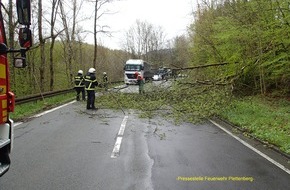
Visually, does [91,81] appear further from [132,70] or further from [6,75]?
[132,70]

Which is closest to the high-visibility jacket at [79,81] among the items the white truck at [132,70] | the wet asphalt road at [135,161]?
the wet asphalt road at [135,161]

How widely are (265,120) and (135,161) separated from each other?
6384 mm

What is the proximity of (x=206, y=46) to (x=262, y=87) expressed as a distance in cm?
493

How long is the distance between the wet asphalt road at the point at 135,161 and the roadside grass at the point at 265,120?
35.6 inches

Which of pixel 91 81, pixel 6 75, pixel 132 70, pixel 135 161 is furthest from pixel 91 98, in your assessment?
pixel 132 70

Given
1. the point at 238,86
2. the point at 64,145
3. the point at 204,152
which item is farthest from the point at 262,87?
the point at 64,145

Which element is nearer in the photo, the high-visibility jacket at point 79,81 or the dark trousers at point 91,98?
the dark trousers at point 91,98

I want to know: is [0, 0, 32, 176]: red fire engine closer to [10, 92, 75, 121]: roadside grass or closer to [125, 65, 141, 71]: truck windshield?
[10, 92, 75, 121]: roadside grass

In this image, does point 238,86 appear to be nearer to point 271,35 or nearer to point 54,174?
point 271,35

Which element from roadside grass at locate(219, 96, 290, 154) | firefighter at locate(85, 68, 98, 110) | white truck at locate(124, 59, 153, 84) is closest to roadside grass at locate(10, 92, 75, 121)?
firefighter at locate(85, 68, 98, 110)

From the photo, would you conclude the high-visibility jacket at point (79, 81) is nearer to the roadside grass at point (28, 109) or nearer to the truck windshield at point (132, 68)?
the roadside grass at point (28, 109)

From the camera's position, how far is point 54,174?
5414mm

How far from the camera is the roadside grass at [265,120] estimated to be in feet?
27.4

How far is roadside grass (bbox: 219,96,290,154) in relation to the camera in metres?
8.35
